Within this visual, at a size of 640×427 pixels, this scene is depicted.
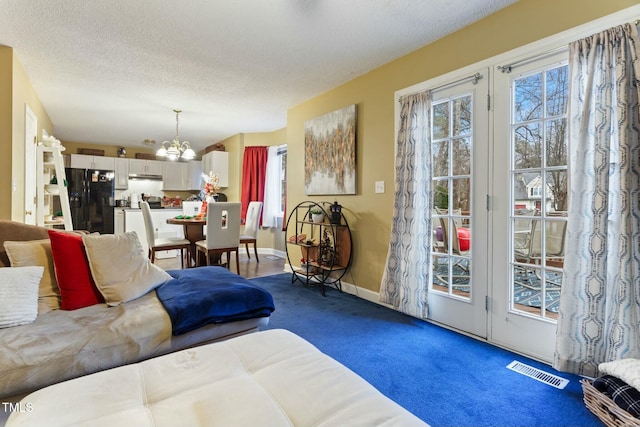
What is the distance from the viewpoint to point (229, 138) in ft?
22.9

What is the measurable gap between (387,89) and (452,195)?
1335mm

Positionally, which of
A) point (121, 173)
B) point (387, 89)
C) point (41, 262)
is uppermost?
point (387, 89)

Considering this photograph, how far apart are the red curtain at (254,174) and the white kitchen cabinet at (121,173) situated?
9.63 ft

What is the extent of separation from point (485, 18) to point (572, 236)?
1774 mm

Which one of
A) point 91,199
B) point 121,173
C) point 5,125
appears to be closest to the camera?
point 5,125

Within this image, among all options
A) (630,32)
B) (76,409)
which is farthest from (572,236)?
(76,409)

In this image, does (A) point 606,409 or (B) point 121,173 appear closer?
(A) point 606,409

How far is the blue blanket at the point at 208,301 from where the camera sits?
5.76 feet

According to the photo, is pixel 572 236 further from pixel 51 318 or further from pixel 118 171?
pixel 118 171

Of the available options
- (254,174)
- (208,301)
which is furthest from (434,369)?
(254,174)

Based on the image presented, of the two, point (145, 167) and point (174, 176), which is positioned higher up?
point (145, 167)

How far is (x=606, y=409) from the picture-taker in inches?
59.8

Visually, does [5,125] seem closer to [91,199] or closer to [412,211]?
[91,199]

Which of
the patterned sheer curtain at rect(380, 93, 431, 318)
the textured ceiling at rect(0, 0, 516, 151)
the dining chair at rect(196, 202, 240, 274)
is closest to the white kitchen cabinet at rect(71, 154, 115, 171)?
→ the textured ceiling at rect(0, 0, 516, 151)
